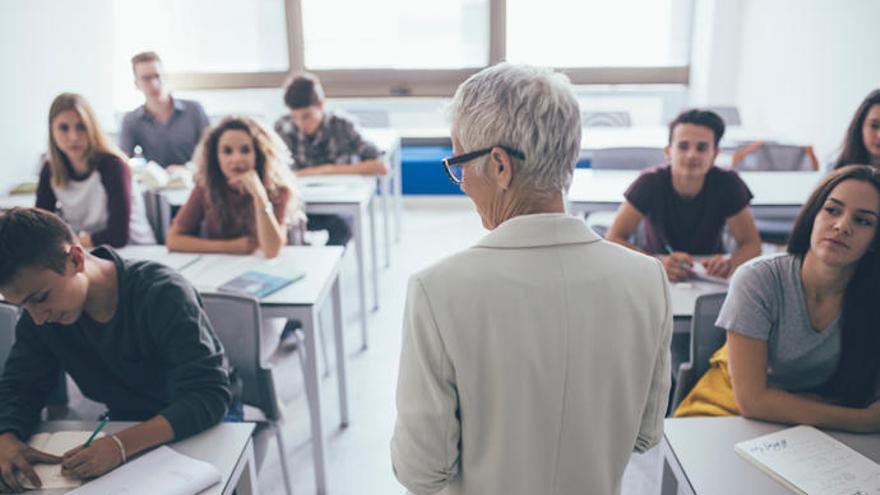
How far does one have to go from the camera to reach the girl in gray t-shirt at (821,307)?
1.54 m

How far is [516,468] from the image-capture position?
0.98 m

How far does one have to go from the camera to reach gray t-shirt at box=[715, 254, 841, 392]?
157 centimetres

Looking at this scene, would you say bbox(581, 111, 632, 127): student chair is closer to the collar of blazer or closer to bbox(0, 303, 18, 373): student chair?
bbox(0, 303, 18, 373): student chair

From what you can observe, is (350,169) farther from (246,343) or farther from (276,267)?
(246,343)

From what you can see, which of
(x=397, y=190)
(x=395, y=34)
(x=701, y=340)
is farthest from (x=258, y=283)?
(x=395, y=34)

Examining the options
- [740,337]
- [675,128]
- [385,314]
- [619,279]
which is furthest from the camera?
[385,314]

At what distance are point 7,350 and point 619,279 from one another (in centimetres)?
178

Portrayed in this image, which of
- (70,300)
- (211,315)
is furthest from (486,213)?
(211,315)

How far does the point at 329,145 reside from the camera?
3898mm

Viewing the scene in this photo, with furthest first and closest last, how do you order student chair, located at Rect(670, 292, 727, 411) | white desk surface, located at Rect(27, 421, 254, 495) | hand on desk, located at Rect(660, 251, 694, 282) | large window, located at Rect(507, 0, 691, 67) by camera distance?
large window, located at Rect(507, 0, 691, 67)
hand on desk, located at Rect(660, 251, 694, 282)
student chair, located at Rect(670, 292, 727, 411)
white desk surface, located at Rect(27, 421, 254, 495)

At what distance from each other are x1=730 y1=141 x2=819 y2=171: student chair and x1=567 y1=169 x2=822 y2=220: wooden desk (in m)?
0.23

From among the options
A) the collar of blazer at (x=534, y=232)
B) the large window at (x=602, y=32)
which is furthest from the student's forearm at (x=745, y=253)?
the large window at (x=602, y=32)

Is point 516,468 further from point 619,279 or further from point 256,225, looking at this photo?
point 256,225

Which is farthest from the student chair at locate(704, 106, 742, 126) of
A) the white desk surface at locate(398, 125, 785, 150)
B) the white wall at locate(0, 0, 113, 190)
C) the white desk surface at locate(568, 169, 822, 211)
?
the white wall at locate(0, 0, 113, 190)
